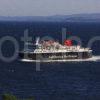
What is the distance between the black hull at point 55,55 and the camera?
12825 cm

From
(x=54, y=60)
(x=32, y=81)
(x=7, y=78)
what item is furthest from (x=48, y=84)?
(x=54, y=60)

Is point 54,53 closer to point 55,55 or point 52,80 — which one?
point 55,55

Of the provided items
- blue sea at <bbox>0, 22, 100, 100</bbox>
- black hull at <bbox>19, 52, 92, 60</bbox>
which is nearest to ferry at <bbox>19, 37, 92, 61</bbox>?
black hull at <bbox>19, 52, 92, 60</bbox>

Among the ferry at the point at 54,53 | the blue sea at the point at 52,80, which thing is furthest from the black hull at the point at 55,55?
the blue sea at the point at 52,80

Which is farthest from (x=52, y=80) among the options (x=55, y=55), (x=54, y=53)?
(x=54, y=53)

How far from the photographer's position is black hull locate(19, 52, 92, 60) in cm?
12825

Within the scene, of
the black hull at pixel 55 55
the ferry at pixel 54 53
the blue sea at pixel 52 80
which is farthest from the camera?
the ferry at pixel 54 53

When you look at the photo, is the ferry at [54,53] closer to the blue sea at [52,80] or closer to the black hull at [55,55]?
the black hull at [55,55]

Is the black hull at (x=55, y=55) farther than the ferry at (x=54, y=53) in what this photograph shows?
No

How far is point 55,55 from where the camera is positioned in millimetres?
131125

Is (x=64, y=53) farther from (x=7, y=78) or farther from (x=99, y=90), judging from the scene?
(x=99, y=90)

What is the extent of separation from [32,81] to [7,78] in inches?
223

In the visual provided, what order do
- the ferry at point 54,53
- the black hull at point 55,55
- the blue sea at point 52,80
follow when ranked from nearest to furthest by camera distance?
1. the blue sea at point 52,80
2. the black hull at point 55,55
3. the ferry at point 54,53

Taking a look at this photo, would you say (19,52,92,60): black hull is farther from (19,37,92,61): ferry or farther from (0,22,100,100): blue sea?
(0,22,100,100): blue sea
